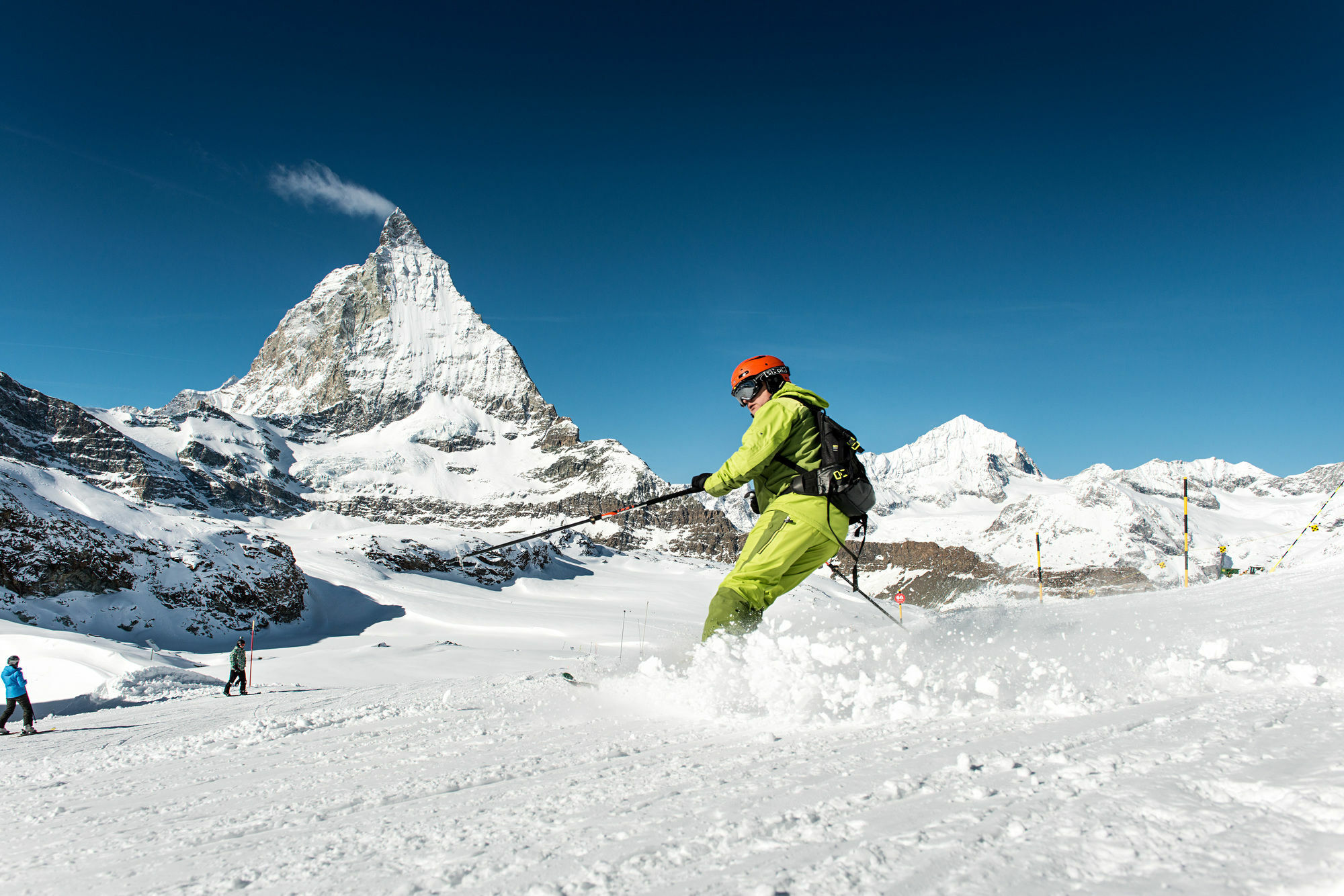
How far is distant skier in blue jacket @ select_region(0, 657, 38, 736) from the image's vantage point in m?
8.41

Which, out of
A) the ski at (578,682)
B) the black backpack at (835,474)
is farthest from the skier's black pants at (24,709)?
the black backpack at (835,474)

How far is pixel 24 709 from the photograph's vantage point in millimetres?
8508

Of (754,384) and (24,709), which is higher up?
(754,384)

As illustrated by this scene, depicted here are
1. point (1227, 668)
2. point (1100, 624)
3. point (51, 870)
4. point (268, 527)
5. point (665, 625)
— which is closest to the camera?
point (51, 870)

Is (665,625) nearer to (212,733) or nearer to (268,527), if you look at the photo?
(212,733)

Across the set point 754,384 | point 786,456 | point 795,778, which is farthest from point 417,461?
point 795,778

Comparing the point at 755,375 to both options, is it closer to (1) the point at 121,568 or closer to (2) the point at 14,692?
(2) the point at 14,692

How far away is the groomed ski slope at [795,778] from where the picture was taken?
1.39 metres

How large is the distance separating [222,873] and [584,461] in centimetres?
18467

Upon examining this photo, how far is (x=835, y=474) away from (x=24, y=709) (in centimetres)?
1057

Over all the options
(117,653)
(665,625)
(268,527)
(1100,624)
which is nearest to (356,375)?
(268,527)

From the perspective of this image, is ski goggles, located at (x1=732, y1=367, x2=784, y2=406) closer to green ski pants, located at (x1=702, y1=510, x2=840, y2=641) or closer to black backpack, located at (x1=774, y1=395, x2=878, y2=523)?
black backpack, located at (x1=774, y1=395, x2=878, y2=523)

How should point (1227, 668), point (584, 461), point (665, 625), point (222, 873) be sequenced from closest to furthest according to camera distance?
point (222, 873) → point (1227, 668) → point (665, 625) → point (584, 461)

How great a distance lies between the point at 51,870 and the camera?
1.76 m
